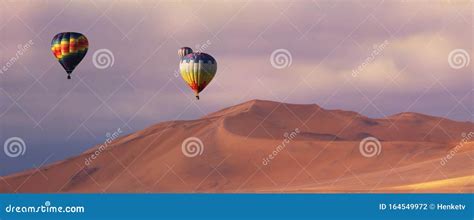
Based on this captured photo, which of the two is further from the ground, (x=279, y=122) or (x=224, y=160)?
(x=279, y=122)

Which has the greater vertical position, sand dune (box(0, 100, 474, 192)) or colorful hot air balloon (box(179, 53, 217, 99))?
sand dune (box(0, 100, 474, 192))

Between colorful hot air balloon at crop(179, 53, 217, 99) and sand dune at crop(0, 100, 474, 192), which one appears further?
sand dune at crop(0, 100, 474, 192)

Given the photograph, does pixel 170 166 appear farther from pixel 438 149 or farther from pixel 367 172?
pixel 438 149

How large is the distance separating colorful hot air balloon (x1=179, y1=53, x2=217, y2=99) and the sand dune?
3652 centimetres

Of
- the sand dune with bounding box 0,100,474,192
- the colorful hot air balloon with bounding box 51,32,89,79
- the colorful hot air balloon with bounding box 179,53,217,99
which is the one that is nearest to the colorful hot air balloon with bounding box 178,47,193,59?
the colorful hot air balloon with bounding box 179,53,217,99

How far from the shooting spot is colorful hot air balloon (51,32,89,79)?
63125mm

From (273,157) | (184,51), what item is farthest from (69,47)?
(273,157)

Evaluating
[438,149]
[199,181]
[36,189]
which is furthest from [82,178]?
[438,149]

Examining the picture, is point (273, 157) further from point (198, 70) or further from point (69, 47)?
point (69, 47)

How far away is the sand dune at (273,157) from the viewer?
385 ft

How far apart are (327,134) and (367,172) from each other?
26.8m

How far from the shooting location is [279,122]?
154250mm

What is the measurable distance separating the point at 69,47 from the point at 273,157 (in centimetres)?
7403

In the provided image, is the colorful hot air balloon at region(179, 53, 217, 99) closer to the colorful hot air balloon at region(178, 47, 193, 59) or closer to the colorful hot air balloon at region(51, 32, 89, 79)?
the colorful hot air balloon at region(51, 32, 89, 79)
